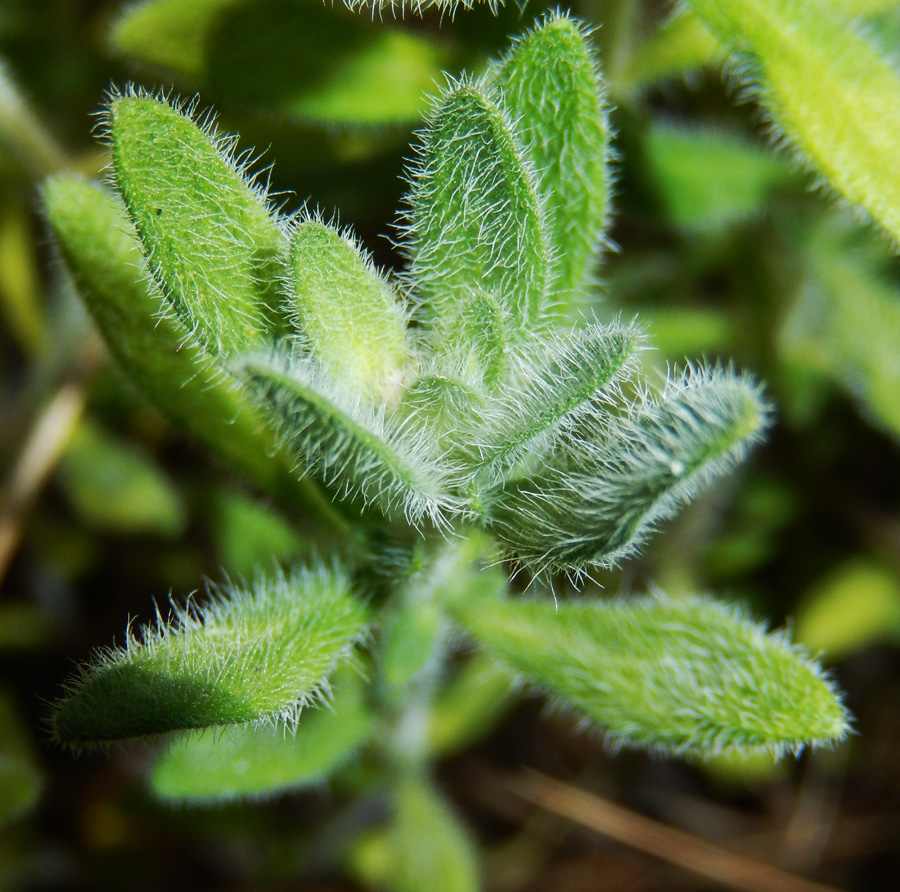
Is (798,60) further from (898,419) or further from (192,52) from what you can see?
(192,52)

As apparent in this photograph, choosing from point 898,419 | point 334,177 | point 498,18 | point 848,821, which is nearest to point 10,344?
point 334,177

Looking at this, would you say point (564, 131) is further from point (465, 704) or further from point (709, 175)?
point (465, 704)

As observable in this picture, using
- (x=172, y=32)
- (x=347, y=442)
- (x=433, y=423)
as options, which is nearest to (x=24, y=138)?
(x=172, y=32)

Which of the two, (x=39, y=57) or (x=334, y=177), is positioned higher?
(x=334, y=177)

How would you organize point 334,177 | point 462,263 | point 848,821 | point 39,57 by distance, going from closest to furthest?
point 462,263 < point 334,177 < point 39,57 < point 848,821

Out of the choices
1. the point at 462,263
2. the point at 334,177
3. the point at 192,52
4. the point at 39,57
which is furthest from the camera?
the point at 39,57

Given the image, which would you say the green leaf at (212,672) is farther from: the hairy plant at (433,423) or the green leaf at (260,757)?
the green leaf at (260,757)

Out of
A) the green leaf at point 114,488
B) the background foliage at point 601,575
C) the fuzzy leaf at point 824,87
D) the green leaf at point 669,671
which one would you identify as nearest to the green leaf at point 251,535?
the background foliage at point 601,575
